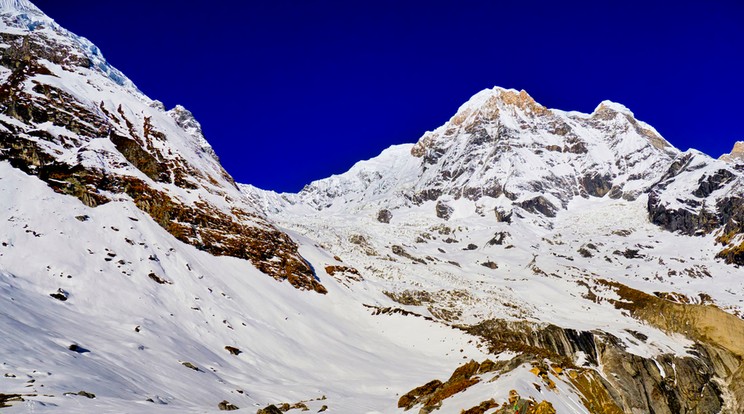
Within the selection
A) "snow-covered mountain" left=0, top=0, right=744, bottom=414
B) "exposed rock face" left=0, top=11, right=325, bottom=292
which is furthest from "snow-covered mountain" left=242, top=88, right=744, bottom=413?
"exposed rock face" left=0, top=11, right=325, bottom=292

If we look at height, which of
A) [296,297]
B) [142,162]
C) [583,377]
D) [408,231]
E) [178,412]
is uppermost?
[408,231]

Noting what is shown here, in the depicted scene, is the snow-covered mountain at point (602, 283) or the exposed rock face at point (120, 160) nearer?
the exposed rock face at point (120, 160)

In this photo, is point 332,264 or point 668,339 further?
point 332,264

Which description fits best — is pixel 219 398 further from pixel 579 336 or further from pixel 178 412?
pixel 579 336

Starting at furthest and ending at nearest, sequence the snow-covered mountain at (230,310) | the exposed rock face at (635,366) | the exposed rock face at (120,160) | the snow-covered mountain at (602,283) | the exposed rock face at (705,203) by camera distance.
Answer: the exposed rock face at (705,203) < the snow-covered mountain at (602,283) < the exposed rock face at (120,160) < the exposed rock face at (635,366) < the snow-covered mountain at (230,310)

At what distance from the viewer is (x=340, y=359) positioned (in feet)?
140

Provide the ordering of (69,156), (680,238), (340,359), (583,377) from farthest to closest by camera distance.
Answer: (680,238) → (69,156) → (340,359) → (583,377)

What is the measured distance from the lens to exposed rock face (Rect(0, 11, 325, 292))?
5575 centimetres

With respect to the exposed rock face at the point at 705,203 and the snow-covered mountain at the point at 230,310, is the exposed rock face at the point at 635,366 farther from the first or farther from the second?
the exposed rock face at the point at 705,203

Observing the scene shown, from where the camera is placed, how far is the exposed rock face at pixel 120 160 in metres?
Result: 55.8

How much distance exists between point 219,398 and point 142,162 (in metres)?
55.4

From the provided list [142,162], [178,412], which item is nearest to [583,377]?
[178,412]

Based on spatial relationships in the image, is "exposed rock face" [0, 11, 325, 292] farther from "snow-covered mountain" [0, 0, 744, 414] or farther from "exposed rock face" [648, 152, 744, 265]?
"exposed rock face" [648, 152, 744, 265]

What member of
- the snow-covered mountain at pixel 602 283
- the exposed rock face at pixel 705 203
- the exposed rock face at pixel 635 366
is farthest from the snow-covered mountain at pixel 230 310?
the exposed rock face at pixel 705 203
